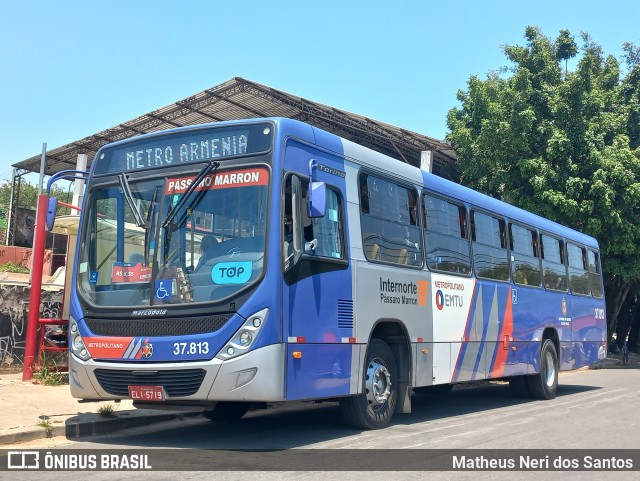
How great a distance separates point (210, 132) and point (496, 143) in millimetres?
18409

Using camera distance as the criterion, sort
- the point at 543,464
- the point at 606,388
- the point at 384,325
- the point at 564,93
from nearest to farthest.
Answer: the point at 543,464, the point at 384,325, the point at 606,388, the point at 564,93

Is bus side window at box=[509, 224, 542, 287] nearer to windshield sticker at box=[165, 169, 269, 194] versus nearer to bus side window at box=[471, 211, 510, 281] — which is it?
bus side window at box=[471, 211, 510, 281]

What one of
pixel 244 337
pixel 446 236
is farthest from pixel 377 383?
pixel 446 236

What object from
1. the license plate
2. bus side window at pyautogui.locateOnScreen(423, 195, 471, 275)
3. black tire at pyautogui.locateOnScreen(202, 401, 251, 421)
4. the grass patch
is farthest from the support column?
the license plate

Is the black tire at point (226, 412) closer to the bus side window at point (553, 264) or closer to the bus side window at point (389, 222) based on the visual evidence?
the bus side window at point (389, 222)

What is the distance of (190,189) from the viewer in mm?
7434

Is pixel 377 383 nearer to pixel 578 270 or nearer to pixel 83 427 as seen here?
pixel 83 427

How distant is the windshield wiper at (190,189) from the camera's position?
739cm

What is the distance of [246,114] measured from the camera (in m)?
26.9

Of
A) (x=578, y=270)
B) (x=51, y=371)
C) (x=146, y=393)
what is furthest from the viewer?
(x=578, y=270)

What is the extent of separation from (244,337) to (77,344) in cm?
208

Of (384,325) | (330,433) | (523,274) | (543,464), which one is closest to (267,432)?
(330,433)

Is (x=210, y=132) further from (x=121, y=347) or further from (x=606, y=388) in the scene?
(x=606, y=388)

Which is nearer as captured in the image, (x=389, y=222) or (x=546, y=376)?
(x=389, y=222)
